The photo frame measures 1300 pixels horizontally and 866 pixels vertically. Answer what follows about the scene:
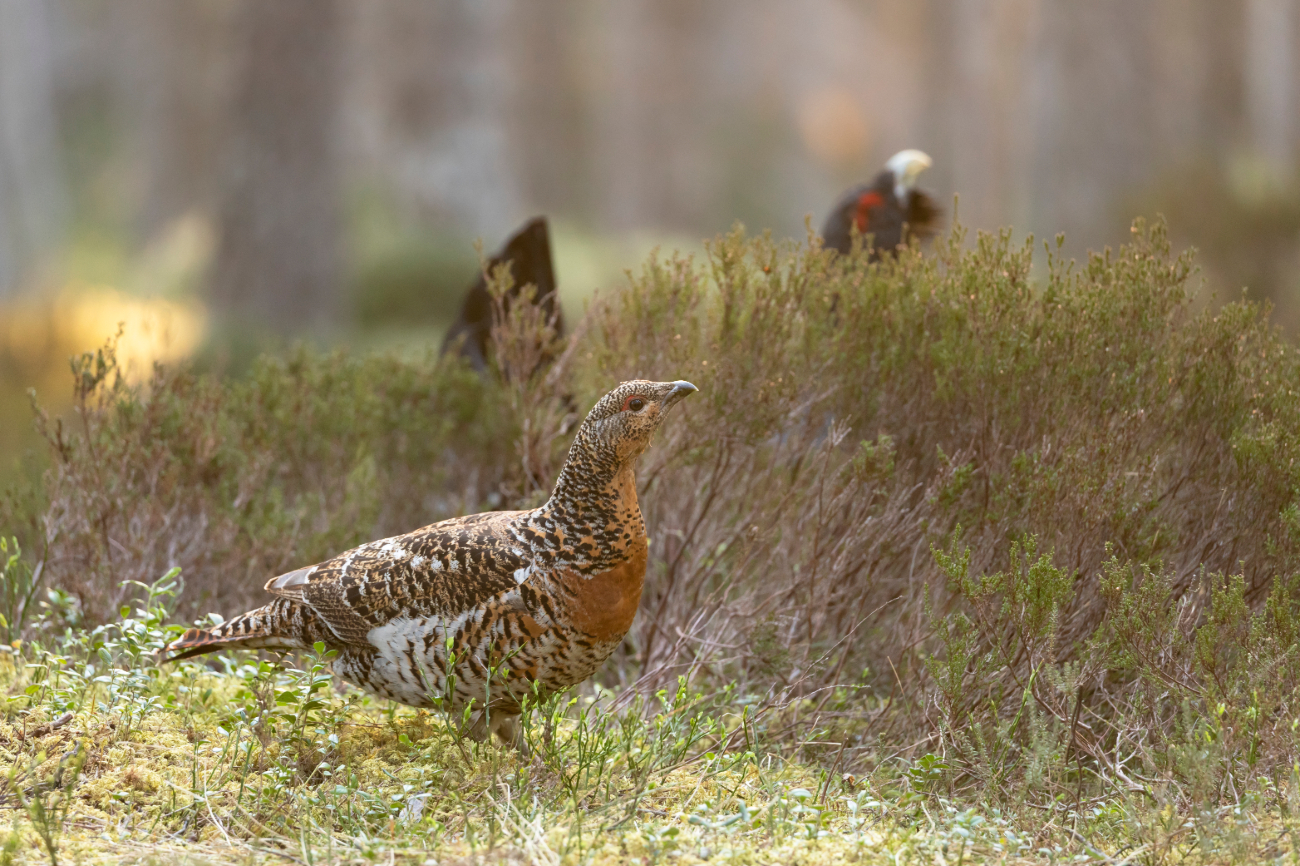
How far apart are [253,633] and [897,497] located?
6.82ft

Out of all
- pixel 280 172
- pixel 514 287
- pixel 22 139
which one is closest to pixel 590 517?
pixel 514 287

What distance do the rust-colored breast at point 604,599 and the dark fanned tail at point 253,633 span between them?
909 mm

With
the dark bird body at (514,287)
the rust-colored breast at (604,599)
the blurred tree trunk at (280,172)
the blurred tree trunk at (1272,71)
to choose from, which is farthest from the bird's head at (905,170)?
the blurred tree trunk at (1272,71)

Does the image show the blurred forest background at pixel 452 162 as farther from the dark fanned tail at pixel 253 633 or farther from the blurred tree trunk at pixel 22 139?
the dark fanned tail at pixel 253 633

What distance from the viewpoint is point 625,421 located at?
119 inches

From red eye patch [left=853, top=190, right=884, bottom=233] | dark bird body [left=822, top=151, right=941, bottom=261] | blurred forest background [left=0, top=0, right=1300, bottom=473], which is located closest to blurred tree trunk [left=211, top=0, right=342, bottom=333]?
blurred forest background [left=0, top=0, right=1300, bottom=473]

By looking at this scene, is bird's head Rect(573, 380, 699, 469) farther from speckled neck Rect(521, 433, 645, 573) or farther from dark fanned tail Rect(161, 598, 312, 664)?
dark fanned tail Rect(161, 598, 312, 664)

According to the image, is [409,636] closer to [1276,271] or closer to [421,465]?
[421,465]

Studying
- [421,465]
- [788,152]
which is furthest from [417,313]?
[788,152]

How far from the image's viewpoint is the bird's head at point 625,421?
3.02 m

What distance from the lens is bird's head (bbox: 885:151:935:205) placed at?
17.6ft

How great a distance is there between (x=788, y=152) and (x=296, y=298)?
32808mm

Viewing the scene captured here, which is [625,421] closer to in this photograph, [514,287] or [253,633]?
[253,633]

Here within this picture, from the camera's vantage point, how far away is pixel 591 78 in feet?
88.7
